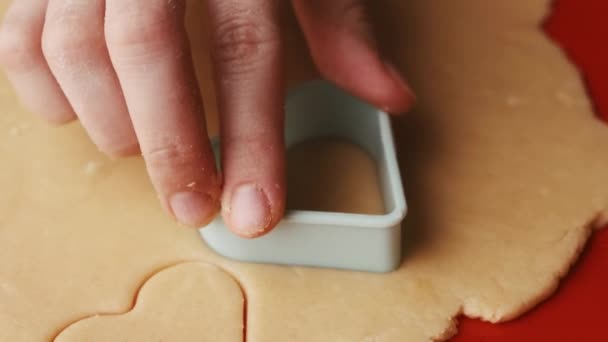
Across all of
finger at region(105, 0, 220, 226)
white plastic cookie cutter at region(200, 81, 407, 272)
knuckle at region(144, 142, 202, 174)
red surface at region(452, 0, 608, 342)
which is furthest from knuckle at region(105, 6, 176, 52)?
red surface at region(452, 0, 608, 342)

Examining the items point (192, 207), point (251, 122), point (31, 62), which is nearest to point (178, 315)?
point (192, 207)

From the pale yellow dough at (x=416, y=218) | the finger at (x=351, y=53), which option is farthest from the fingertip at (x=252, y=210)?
the finger at (x=351, y=53)

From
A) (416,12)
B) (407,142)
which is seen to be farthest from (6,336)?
(416,12)

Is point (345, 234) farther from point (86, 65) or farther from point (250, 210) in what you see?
point (86, 65)

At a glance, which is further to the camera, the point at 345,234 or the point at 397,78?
the point at 397,78

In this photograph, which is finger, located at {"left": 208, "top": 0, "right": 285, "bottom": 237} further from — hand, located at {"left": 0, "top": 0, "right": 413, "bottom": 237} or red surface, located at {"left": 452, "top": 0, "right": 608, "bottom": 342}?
red surface, located at {"left": 452, "top": 0, "right": 608, "bottom": 342}

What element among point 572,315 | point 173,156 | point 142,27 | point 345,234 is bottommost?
point 572,315
